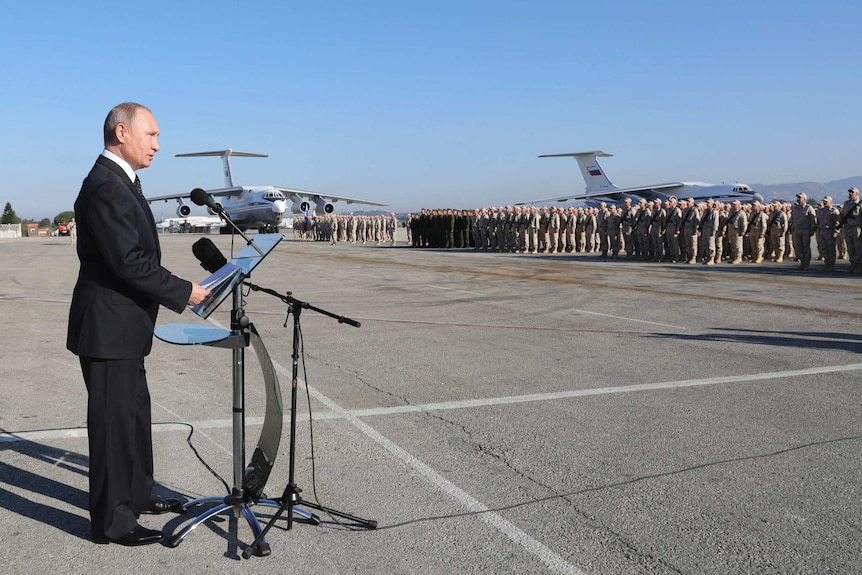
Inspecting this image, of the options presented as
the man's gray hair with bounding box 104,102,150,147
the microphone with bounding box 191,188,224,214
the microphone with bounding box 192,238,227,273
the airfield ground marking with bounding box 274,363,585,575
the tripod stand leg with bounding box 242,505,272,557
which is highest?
the man's gray hair with bounding box 104,102,150,147

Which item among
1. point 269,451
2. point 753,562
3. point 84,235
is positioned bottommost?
point 753,562

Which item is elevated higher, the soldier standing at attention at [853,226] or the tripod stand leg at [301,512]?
the soldier standing at attention at [853,226]

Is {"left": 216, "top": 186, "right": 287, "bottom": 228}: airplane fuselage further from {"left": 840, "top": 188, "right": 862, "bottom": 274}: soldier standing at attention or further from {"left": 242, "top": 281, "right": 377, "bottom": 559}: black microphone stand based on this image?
{"left": 242, "top": 281, "right": 377, "bottom": 559}: black microphone stand

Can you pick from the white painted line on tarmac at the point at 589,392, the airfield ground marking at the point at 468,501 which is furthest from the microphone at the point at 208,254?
the white painted line on tarmac at the point at 589,392

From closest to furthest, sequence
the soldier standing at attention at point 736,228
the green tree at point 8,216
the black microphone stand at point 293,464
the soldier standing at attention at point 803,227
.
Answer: the black microphone stand at point 293,464, the soldier standing at attention at point 803,227, the soldier standing at attention at point 736,228, the green tree at point 8,216

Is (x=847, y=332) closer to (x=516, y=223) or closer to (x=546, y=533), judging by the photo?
(x=546, y=533)

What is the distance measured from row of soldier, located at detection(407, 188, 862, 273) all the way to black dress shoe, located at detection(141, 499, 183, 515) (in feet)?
61.2

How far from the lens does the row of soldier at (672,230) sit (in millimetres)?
19781

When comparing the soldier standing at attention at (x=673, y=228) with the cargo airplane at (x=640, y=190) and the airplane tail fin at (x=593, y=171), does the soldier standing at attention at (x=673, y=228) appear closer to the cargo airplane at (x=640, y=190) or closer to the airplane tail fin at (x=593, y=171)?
the cargo airplane at (x=640, y=190)

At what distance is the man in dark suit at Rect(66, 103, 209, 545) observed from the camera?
11.0 ft

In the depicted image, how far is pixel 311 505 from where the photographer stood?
3838 mm

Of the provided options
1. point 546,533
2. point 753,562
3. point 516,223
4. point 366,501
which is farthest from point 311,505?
point 516,223

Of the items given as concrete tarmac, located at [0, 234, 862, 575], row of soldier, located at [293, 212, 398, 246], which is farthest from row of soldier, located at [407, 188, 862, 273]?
concrete tarmac, located at [0, 234, 862, 575]

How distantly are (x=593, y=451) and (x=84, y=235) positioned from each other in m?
3.15
